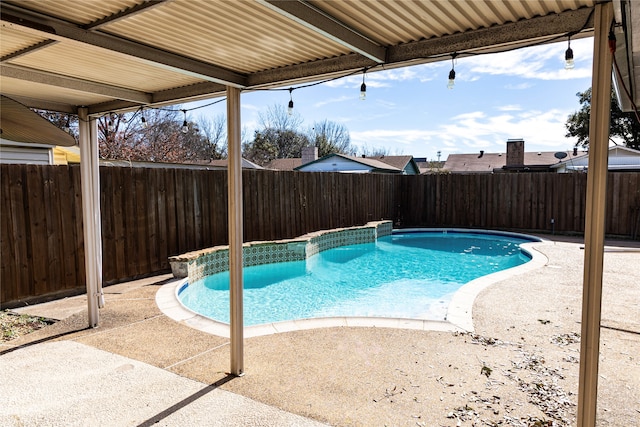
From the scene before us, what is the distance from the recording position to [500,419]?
2.59 m

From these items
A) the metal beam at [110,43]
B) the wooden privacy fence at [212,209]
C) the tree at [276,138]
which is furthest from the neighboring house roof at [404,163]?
the metal beam at [110,43]

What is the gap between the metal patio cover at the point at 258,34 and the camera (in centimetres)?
206

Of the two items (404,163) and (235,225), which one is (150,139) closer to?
(404,163)

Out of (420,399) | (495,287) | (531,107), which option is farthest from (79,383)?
(531,107)

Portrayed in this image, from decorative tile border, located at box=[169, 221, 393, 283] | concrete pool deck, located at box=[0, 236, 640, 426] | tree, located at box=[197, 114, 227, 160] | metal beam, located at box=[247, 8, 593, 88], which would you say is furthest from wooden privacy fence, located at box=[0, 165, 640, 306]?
tree, located at box=[197, 114, 227, 160]

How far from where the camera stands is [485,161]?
87.1 feet

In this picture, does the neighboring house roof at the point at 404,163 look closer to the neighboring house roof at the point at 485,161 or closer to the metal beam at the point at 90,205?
the neighboring house roof at the point at 485,161

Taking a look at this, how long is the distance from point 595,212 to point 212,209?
271 inches

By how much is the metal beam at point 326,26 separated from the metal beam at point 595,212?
1205 mm

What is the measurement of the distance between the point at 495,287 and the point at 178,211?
558 centimetres

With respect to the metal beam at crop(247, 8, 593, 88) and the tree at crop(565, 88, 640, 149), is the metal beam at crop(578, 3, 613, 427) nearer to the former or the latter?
the metal beam at crop(247, 8, 593, 88)

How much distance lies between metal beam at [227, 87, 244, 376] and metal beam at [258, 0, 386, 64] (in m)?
1.26

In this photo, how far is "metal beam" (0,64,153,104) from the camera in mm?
3225

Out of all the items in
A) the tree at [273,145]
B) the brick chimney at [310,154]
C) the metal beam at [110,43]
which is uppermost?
the tree at [273,145]
